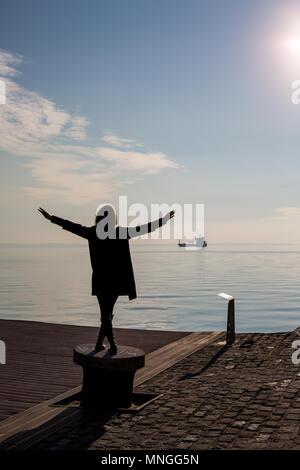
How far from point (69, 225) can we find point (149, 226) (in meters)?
1.12

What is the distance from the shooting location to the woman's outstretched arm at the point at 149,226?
701cm

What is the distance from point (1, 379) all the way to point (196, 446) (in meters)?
4.68

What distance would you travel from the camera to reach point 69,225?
721 cm

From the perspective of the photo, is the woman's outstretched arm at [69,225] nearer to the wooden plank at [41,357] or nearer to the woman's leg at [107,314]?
the woman's leg at [107,314]

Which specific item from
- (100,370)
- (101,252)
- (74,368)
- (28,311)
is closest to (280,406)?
(100,370)

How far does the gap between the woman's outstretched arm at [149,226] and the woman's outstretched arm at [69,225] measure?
653mm

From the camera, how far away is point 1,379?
912cm

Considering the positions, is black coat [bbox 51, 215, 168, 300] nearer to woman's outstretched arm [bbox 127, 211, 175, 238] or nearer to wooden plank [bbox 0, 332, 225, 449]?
woman's outstretched arm [bbox 127, 211, 175, 238]

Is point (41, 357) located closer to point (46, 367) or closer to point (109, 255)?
point (46, 367)

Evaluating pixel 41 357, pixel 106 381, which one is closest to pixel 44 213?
pixel 106 381

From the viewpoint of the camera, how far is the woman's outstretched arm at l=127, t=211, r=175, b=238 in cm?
701

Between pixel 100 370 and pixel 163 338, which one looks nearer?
pixel 100 370

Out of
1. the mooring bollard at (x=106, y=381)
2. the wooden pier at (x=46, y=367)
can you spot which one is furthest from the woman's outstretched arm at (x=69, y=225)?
the wooden pier at (x=46, y=367)

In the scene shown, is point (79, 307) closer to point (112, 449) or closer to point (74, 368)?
point (74, 368)
